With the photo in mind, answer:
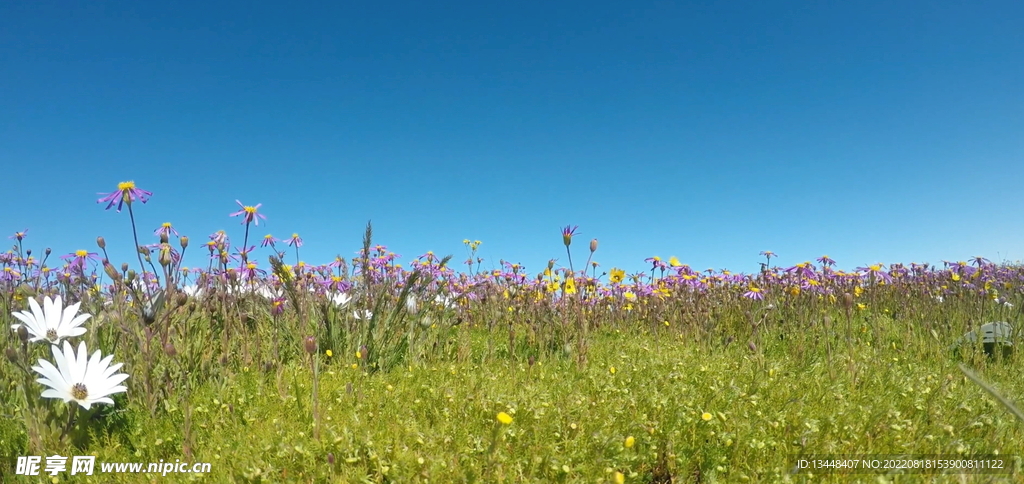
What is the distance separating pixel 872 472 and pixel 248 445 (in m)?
2.60

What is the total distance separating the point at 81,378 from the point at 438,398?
1.58 meters

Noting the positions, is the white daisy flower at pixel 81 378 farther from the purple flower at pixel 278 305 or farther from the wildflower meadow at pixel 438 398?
the purple flower at pixel 278 305

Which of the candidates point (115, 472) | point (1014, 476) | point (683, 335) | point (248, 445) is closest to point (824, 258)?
point (683, 335)

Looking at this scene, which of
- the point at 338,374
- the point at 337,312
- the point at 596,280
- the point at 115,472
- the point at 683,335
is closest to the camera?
the point at 115,472

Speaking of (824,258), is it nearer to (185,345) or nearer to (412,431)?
(412,431)

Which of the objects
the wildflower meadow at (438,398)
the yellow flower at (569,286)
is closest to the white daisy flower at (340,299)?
the wildflower meadow at (438,398)

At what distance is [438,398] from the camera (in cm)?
307

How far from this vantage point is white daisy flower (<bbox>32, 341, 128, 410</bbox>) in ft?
7.56

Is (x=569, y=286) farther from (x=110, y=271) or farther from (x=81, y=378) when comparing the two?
(x=81, y=378)

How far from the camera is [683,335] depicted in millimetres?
5332

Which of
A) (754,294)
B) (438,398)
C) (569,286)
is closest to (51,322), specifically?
(438,398)

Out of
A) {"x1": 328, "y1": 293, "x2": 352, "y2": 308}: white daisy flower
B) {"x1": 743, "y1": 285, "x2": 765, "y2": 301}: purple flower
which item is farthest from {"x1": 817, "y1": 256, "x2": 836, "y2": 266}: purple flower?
{"x1": 328, "y1": 293, "x2": 352, "y2": 308}: white daisy flower

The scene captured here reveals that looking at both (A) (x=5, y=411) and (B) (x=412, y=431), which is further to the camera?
(A) (x=5, y=411)

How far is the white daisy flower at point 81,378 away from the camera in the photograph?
230 centimetres
